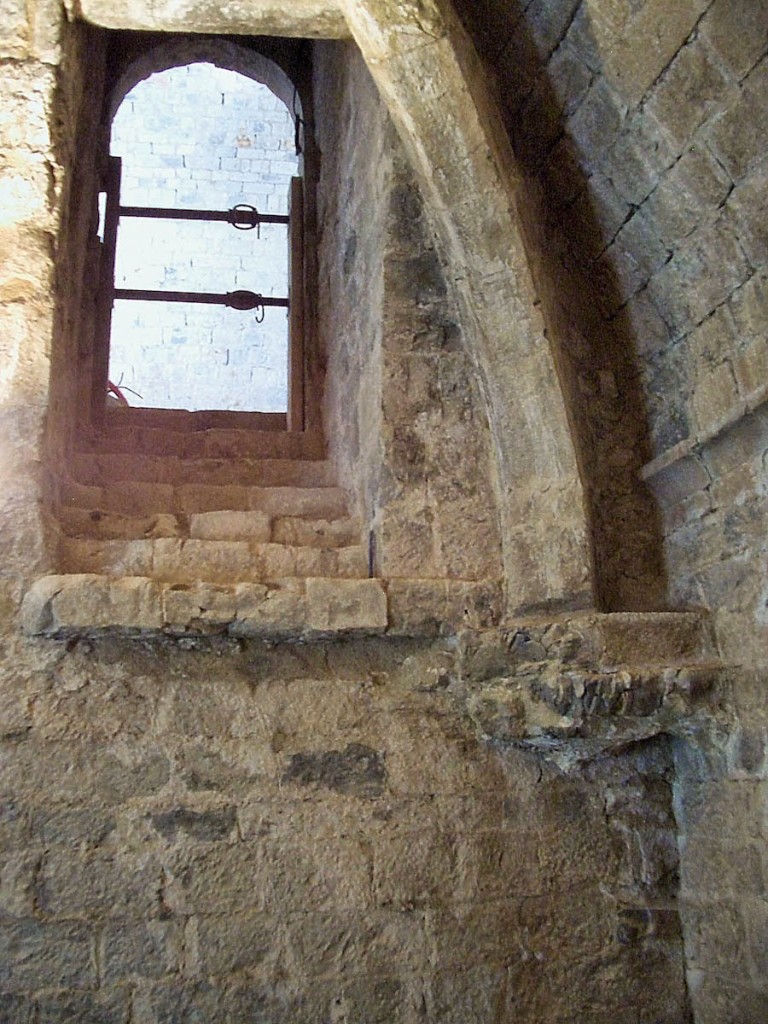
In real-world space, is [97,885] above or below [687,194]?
below

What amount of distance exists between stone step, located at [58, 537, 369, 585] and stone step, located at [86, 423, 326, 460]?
0.78m

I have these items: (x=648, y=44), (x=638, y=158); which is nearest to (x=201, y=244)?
(x=638, y=158)

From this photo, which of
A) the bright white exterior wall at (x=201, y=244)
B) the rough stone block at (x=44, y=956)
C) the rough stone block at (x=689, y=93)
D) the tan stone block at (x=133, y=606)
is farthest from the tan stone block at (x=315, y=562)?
the bright white exterior wall at (x=201, y=244)

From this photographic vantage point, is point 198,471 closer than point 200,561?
No

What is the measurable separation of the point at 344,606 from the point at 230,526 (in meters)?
0.52

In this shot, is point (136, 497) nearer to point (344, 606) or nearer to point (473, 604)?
point (344, 606)

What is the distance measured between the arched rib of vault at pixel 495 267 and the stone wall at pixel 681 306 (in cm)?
12

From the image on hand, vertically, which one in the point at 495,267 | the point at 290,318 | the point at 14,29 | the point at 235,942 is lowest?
the point at 235,942

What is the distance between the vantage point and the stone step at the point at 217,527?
3.01 meters

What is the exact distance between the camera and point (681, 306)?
2752 mm

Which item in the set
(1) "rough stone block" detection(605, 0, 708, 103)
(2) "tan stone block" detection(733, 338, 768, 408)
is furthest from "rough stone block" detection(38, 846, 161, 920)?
(1) "rough stone block" detection(605, 0, 708, 103)

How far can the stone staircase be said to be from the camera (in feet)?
9.36

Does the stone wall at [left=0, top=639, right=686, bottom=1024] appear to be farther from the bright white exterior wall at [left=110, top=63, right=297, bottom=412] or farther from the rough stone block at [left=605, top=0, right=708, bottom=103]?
the bright white exterior wall at [left=110, top=63, right=297, bottom=412]

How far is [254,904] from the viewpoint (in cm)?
256
